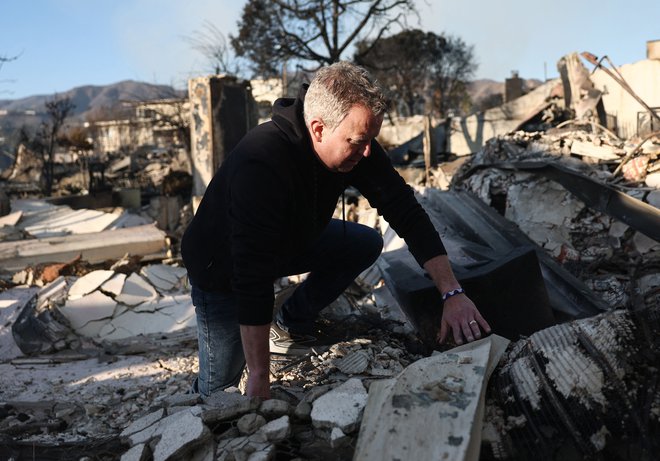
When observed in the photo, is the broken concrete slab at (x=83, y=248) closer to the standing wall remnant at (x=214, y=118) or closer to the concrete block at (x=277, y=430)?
the standing wall remnant at (x=214, y=118)

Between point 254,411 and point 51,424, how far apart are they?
1879mm

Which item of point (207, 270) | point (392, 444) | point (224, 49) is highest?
Answer: point (224, 49)

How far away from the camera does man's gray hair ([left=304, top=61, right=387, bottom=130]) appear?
6.57 feet

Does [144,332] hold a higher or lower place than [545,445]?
lower

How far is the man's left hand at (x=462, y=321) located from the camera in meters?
2.26

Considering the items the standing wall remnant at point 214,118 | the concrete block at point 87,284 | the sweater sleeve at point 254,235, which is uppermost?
the standing wall remnant at point 214,118

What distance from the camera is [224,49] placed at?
60.5 ft

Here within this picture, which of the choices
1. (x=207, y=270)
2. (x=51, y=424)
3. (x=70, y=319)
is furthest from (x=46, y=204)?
(x=207, y=270)

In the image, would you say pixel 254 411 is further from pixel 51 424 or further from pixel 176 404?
pixel 51 424

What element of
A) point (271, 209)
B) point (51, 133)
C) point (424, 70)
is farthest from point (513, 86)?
point (271, 209)

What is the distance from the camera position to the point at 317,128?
7.03 ft

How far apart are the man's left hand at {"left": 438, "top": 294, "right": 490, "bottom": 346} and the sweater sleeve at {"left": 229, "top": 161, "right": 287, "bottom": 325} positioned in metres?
0.77

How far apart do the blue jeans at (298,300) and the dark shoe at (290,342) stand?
1.5 inches

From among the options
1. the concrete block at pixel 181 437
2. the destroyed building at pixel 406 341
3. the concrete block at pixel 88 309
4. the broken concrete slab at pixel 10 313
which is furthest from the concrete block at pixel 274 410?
the concrete block at pixel 88 309
